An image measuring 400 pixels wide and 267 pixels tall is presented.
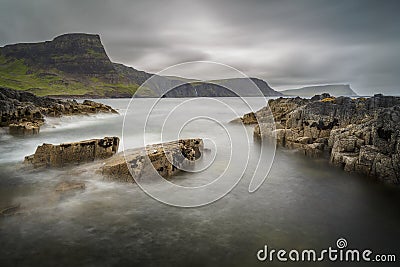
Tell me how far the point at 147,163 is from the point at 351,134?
14976 mm

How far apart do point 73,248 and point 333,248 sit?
8802mm

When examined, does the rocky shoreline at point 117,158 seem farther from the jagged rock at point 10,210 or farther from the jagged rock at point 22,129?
the jagged rock at point 22,129

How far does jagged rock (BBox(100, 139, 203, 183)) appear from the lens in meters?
14.6

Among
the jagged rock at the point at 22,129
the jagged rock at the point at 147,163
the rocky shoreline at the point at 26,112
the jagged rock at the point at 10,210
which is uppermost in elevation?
the rocky shoreline at the point at 26,112

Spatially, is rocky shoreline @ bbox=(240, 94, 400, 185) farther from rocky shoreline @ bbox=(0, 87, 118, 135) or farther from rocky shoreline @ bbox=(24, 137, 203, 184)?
rocky shoreline @ bbox=(0, 87, 118, 135)

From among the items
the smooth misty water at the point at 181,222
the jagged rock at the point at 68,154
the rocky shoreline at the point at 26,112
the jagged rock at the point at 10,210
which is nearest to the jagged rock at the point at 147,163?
the smooth misty water at the point at 181,222

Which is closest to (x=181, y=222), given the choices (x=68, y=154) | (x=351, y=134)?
(x=68, y=154)

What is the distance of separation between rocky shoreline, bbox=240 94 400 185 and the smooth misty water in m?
1.44

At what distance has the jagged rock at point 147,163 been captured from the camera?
47.9 ft

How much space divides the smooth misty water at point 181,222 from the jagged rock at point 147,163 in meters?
0.67

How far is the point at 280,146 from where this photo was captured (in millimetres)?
26250

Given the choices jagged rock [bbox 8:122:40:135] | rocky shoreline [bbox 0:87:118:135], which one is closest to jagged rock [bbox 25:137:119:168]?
jagged rock [bbox 8:122:40:135]

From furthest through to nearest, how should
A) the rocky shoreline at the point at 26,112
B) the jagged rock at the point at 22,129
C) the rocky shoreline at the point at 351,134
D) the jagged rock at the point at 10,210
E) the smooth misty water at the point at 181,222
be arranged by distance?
the rocky shoreline at the point at 26,112
the jagged rock at the point at 22,129
the rocky shoreline at the point at 351,134
the jagged rock at the point at 10,210
the smooth misty water at the point at 181,222

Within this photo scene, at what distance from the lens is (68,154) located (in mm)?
17078
